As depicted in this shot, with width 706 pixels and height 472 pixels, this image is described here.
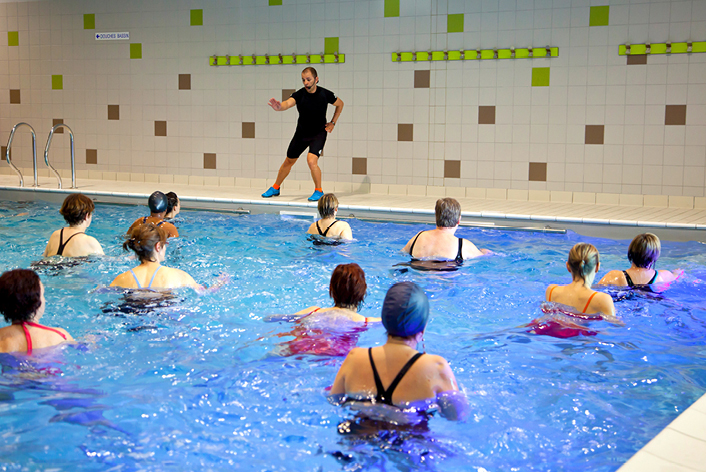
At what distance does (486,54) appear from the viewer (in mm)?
10086

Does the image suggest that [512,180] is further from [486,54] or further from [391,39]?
[391,39]

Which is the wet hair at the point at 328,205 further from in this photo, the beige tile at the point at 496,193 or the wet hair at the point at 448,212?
the beige tile at the point at 496,193

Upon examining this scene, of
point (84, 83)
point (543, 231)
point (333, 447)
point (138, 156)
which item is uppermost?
point (84, 83)

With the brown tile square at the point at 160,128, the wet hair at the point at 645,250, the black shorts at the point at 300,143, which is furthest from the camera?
the brown tile square at the point at 160,128

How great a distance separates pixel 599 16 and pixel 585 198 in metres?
2.62

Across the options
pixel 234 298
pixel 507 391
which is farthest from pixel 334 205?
pixel 507 391

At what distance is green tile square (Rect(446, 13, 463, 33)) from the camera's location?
10195 millimetres

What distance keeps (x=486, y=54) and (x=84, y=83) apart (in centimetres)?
758

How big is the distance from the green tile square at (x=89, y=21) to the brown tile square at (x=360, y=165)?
580cm

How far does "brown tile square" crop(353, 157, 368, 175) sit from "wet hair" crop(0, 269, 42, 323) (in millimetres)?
8192

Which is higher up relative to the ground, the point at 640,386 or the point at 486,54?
the point at 486,54

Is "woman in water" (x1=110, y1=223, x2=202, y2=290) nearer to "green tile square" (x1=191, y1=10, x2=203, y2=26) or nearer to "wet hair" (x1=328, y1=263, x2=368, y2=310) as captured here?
"wet hair" (x1=328, y1=263, x2=368, y2=310)

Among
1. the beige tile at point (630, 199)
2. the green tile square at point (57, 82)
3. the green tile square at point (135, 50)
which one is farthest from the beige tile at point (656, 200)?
the green tile square at point (57, 82)

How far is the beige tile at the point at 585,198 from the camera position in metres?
9.83
